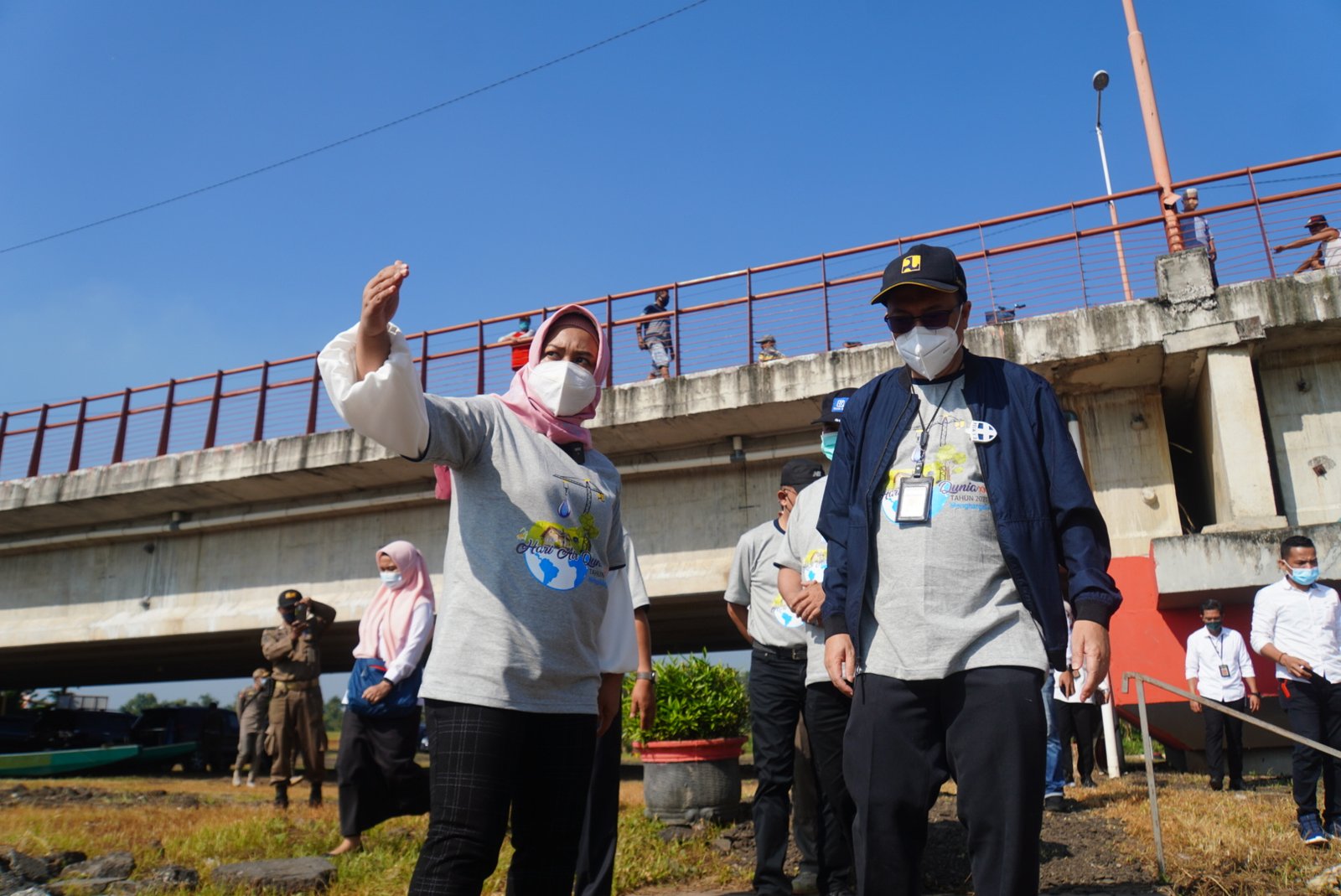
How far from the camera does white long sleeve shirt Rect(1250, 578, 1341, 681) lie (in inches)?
236

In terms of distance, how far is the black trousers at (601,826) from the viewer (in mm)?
4066

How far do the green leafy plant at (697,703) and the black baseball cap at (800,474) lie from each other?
2.04 metres

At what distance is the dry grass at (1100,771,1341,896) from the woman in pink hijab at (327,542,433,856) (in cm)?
379

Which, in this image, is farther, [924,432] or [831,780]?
[831,780]

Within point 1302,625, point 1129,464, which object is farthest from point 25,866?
point 1129,464

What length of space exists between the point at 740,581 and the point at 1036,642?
3.07 m

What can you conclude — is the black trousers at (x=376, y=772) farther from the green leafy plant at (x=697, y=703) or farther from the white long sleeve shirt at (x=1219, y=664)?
the white long sleeve shirt at (x=1219, y=664)

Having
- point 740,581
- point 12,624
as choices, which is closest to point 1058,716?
point 740,581

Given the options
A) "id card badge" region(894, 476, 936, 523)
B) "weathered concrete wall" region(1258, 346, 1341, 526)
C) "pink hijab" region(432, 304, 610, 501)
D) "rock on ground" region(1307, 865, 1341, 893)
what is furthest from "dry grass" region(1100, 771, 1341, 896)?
"weathered concrete wall" region(1258, 346, 1341, 526)

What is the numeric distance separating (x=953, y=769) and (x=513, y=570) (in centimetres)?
116

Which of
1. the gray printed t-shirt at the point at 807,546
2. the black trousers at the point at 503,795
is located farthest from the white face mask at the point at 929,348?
the gray printed t-shirt at the point at 807,546

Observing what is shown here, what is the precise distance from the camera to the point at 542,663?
2.44 meters

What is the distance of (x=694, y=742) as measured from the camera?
20.7ft

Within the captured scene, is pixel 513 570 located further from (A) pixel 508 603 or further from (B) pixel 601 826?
(B) pixel 601 826
